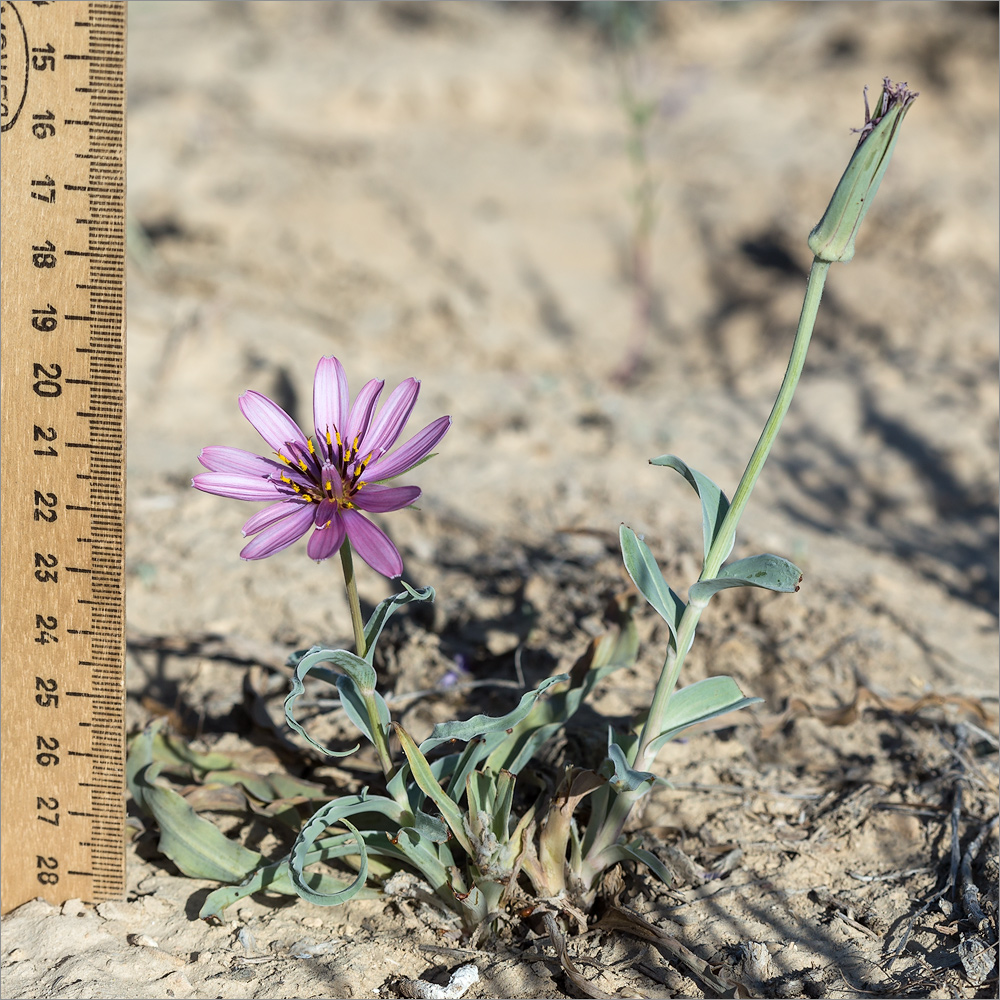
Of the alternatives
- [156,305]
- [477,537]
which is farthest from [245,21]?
[477,537]

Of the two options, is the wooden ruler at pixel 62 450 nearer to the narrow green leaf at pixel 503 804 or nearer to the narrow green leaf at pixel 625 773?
the narrow green leaf at pixel 503 804

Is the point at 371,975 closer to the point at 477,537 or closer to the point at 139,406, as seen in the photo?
the point at 477,537

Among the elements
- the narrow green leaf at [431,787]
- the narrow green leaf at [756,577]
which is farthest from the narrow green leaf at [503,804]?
the narrow green leaf at [756,577]

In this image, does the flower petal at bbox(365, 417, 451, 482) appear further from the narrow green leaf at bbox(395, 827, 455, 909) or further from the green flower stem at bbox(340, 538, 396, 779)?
the narrow green leaf at bbox(395, 827, 455, 909)

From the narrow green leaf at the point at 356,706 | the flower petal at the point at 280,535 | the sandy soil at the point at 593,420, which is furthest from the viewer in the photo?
the sandy soil at the point at 593,420

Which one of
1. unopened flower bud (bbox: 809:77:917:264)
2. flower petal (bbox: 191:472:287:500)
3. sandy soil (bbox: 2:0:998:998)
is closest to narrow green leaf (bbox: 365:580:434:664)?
flower petal (bbox: 191:472:287:500)
